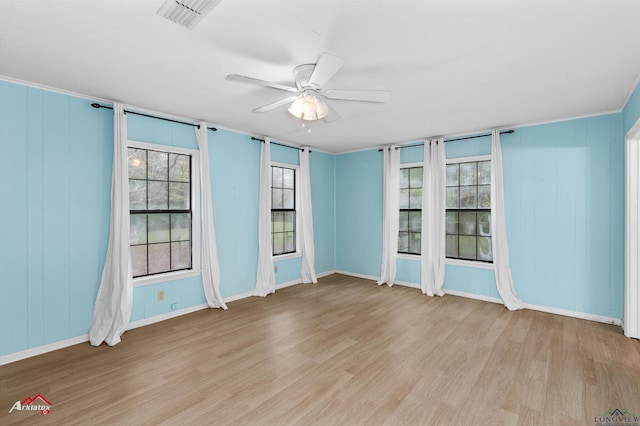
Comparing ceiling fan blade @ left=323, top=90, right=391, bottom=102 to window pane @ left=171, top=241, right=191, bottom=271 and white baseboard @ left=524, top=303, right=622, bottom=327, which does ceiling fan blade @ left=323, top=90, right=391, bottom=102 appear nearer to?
window pane @ left=171, top=241, right=191, bottom=271

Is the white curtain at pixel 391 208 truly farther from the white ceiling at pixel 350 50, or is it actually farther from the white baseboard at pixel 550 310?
the white ceiling at pixel 350 50

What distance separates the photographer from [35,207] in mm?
3014

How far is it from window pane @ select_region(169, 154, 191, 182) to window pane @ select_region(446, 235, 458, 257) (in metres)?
4.29

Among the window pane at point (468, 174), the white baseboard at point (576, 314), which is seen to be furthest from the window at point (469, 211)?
the white baseboard at point (576, 314)

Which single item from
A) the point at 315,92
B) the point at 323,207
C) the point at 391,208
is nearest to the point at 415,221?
the point at 391,208

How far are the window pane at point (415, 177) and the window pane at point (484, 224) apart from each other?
1176 millimetres

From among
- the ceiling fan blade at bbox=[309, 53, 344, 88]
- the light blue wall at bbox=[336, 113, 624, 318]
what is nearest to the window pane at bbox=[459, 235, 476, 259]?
the light blue wall at bbox=[336, 113, 624, 318]

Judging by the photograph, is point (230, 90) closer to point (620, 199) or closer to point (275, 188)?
point (275, 188)

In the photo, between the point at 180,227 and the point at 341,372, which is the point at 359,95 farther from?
the point at 180,227

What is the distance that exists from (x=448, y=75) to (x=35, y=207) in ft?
13.8

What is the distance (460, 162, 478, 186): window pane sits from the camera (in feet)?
16.1

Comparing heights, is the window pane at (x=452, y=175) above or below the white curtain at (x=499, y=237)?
above

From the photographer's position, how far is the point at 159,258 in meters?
4.02

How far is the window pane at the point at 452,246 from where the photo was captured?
5156 mm
